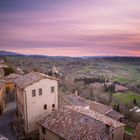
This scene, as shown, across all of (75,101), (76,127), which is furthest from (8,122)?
(75,101)

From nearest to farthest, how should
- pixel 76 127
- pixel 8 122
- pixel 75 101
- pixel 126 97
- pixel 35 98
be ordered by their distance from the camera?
pixel 76 127, pixel 35 98, pixel 8 122, pixel 75 101, pixel 126 97

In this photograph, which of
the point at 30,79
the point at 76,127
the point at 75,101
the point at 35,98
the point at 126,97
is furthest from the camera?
the point at 126,97

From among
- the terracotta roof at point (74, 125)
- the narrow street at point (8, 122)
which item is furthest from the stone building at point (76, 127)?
the narrow street at point (8, 122)

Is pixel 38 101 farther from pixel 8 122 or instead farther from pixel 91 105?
pixel 91 105

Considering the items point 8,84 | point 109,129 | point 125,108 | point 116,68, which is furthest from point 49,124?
point 116,68

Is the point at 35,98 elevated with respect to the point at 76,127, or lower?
elevated

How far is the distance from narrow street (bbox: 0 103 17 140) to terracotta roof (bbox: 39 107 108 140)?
5468mm

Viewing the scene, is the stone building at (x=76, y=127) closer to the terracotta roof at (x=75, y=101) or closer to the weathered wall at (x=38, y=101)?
the weathered wall at (x=38, y=101)

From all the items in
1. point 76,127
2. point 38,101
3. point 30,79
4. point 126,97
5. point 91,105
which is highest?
point 30,79

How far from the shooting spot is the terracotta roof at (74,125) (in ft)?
73.3

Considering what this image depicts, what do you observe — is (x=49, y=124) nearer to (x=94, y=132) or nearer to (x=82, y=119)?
(x=82, y=119)

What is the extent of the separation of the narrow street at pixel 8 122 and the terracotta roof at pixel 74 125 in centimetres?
547

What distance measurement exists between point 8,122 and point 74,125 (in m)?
13.5

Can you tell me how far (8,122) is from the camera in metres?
33.2
